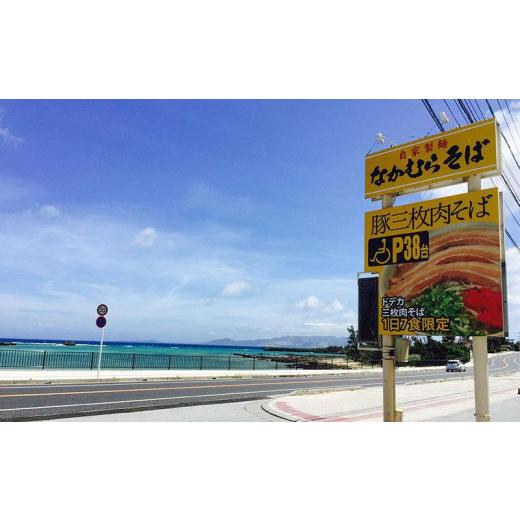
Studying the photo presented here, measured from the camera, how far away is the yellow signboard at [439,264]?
7797 mm

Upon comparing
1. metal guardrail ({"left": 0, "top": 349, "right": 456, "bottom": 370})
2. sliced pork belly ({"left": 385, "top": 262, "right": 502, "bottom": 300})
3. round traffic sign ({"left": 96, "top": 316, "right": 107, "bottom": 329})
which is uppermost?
sliced pork belly ({"left": 385, "top": 262, "right": 502, "bottom": 300})

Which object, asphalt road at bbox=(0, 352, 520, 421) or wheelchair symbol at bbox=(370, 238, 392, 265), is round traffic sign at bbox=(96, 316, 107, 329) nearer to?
asphalt road at bbox=(0, 352, 520, 421)

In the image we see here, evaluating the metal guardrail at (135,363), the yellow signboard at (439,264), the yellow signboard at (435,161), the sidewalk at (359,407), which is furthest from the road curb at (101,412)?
the metal guardrail at (135,363)

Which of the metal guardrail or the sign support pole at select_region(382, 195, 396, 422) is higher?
the sign support pole at select_region(382, 195, 396, 422)

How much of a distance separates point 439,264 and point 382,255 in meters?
1.31

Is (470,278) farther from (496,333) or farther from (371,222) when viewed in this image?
(371,222)

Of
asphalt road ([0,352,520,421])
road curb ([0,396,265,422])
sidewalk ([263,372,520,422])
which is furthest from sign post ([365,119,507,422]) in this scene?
asphalt road ([0,352,520,421])

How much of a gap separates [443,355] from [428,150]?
7168cm

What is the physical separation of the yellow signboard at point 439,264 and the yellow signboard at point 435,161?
50 cm

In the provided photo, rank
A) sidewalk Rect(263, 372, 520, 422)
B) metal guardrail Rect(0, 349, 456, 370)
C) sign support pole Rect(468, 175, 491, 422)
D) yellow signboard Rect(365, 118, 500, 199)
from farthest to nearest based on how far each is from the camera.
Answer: metal guardrail Rect(0, 349, 456, 370), sidewalk Rect(263, 372, 520, 422), yellow signboard Rect(365, 118, 500, 199), sign support pole Rect(468, 175, 491, 422)

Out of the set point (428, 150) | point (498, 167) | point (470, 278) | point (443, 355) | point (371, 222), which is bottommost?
point (443, 355)

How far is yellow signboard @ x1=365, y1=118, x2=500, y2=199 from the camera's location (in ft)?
26.7
